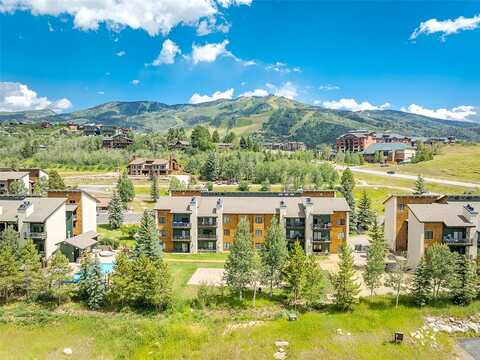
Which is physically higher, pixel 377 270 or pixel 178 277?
pixel 377 270

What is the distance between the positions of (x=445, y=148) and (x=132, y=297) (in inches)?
6497

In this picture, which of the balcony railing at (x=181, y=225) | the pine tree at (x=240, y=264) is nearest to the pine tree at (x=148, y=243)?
the balcony railing at (x=181, y=225)

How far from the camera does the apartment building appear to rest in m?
46.0

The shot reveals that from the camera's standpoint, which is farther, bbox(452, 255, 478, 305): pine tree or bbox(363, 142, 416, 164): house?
bbox(363, 142, 416, 164): house

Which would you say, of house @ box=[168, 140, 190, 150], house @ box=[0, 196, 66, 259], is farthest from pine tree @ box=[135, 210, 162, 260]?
house @ box=[168, 140, 190, 150]

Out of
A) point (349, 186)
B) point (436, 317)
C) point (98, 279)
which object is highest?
point (349, 186)

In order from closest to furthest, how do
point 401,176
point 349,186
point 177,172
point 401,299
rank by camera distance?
point 401,299
point 349,186
point 401,176
point 177,172

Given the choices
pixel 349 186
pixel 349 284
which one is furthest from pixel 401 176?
pixel 349 284

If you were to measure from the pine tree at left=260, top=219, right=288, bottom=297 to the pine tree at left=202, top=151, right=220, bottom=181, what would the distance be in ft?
248

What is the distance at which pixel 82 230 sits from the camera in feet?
187

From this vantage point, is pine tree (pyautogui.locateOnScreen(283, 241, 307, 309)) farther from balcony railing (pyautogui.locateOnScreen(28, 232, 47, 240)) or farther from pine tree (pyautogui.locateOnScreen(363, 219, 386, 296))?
balcony railing (pyautogui.locateOnScreen(28, 232, 47, 240))

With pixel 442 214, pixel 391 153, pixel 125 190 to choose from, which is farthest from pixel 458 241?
pixel 391 153

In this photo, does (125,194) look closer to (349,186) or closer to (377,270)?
(349,186)

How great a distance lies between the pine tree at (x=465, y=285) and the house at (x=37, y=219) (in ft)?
153
